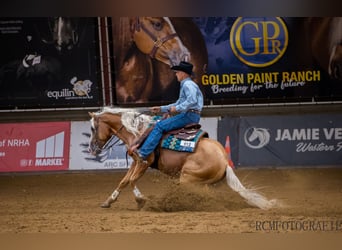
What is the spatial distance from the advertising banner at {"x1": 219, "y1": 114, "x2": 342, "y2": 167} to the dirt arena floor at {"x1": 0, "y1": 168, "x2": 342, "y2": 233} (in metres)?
0.25

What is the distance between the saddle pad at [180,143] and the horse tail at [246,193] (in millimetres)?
573

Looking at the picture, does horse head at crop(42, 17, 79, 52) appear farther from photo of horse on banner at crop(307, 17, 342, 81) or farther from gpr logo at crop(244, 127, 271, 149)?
photo of horse on banner at crop(307, 17, 342, 81)

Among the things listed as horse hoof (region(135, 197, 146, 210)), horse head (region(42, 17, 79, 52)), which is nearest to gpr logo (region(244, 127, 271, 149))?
horse head (region(42, 17, 79, 52))

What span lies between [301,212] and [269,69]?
6.33 meters

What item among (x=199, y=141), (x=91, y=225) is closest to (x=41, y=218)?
(x=91, y=225)

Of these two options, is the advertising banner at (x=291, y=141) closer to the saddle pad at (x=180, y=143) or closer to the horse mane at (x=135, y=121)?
the horse mane at (x=135, y=121)

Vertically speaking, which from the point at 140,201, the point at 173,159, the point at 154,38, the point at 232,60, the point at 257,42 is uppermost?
the point at 154,38

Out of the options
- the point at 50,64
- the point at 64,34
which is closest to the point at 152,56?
the point at 64,34

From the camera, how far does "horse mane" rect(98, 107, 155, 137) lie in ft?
29.0

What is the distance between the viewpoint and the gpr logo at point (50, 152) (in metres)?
13.4

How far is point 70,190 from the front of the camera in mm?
11938

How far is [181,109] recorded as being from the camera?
27.0ft

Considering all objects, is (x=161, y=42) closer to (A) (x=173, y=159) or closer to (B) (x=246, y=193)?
(A) (x=173, y=159)

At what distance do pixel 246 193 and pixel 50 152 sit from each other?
6.43m
